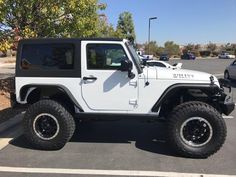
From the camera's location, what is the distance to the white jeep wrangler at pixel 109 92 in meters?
6.62

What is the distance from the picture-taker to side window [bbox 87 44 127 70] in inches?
271

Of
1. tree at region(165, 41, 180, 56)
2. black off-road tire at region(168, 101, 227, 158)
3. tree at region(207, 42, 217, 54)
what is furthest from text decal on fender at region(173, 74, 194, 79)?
tree at region(207, 42, 217, 54)

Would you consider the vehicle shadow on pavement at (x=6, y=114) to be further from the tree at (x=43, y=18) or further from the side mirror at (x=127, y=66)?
the side mirror at (x=127, y=66)

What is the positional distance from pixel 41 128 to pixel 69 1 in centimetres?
624

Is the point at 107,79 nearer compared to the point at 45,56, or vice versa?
the point at 107,79

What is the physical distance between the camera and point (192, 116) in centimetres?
657

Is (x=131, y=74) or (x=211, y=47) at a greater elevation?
(x=211, y=47)

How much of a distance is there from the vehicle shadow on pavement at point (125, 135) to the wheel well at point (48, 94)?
0.77 m

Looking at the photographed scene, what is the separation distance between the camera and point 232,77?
862 inches

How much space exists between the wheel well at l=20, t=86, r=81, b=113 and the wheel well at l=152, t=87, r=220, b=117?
4.78 feet

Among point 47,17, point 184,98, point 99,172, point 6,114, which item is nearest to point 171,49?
point 47,17

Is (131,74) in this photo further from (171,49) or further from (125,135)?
(171,49)

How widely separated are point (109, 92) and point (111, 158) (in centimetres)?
A: 109

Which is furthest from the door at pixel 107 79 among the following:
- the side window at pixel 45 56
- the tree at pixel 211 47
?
the tree at pixel 211 47
